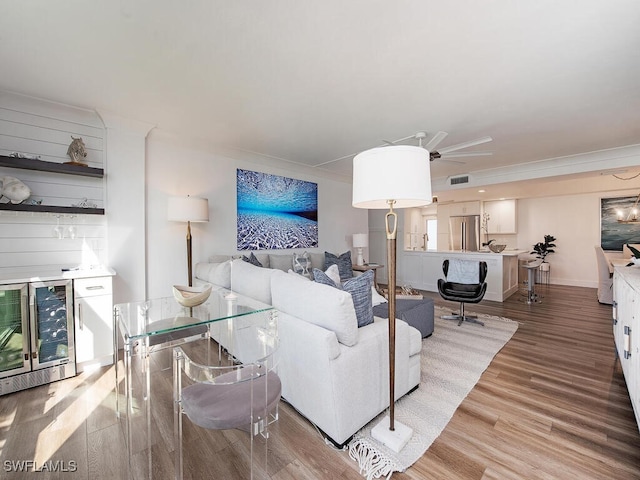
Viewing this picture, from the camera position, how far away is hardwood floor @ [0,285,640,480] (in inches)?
56.7

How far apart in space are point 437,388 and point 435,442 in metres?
0.61

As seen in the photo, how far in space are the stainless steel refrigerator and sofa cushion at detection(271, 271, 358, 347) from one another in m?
7.08

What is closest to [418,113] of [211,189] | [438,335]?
[438,335]

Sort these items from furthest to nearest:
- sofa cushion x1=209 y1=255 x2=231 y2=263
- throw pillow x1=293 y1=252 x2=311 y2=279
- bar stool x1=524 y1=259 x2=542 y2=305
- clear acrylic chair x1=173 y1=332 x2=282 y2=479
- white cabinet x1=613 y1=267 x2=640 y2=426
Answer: bar stool x1=524 y1=259 x2=542 y2=305, throw pillow x1=293 y1=252 x2=311 y2=279, sofa cushion x1=209 y1=255 x2=231 y2=263, white cabinet x1=613 y1=267 x2=640 y2=426, clear acrylic chair x1=173 y1=332 x2=282 y2=479

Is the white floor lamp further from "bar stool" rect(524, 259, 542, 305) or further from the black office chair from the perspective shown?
"bar stool" rect(524, 259, 542, 305)

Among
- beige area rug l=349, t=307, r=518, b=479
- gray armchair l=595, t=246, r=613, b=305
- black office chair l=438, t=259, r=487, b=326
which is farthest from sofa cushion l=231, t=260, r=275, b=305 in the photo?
gray armchair l=595, t=246, r=613, b=305

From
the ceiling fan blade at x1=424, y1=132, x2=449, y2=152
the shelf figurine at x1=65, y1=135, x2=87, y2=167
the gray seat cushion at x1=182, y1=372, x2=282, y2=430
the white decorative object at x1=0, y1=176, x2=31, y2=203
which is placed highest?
the ceiling fan blade at x1=424, y1=132, x2=449, y2=152

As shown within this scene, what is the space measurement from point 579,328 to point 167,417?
4.79 meters

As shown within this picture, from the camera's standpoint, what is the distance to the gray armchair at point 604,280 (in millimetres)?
4722

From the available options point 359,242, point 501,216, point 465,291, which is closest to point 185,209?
point 359,242

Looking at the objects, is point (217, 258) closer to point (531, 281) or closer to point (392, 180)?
point (392, 180)

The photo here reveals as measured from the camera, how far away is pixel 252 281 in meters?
2.38

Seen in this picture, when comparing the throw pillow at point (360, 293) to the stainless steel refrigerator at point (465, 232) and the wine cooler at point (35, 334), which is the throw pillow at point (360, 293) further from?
the stainless steel refrigerator at point (465, 232)

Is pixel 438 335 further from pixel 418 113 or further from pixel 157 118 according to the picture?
pixel 157 118
